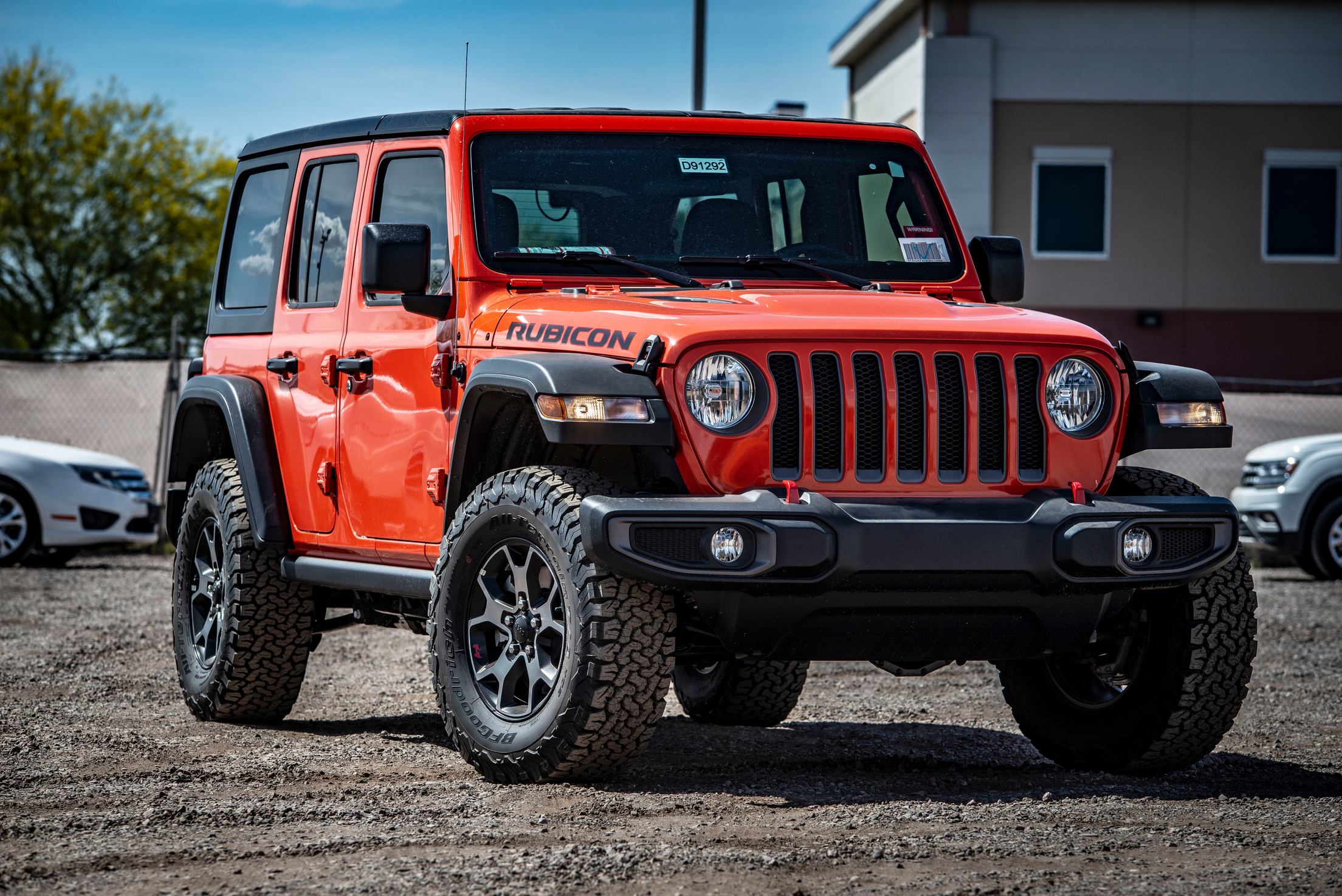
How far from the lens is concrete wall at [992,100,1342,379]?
2525 cm

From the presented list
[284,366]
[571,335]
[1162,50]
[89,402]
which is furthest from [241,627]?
[1162,50]

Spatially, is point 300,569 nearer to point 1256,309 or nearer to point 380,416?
point 380,416

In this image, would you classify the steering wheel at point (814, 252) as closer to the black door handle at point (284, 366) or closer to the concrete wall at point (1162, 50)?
the black door handle at point (284, 366)

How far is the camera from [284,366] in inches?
269

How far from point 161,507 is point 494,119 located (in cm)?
1161

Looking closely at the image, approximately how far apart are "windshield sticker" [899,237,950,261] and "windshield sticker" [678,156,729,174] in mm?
726

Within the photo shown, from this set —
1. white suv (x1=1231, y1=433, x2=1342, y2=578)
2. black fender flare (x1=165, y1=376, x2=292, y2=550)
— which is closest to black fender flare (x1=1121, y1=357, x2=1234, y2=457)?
black fender flare (x1=165, y1=376, x2=292, y2=550)

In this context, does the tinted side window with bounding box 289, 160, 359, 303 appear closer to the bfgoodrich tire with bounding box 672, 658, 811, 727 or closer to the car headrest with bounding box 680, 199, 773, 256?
the car headrest with bounding box 680, 199, 773, 256

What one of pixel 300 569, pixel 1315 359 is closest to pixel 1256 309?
pixel 1315 359

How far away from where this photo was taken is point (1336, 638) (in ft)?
34.8

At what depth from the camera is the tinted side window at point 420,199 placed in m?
6.14

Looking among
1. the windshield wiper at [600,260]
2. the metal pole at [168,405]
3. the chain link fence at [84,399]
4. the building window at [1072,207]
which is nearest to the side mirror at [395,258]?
the windshield wiper at [600,260]

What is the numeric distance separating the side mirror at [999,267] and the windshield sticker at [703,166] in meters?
1.02

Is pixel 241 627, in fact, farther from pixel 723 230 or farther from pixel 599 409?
pixel 599 409
